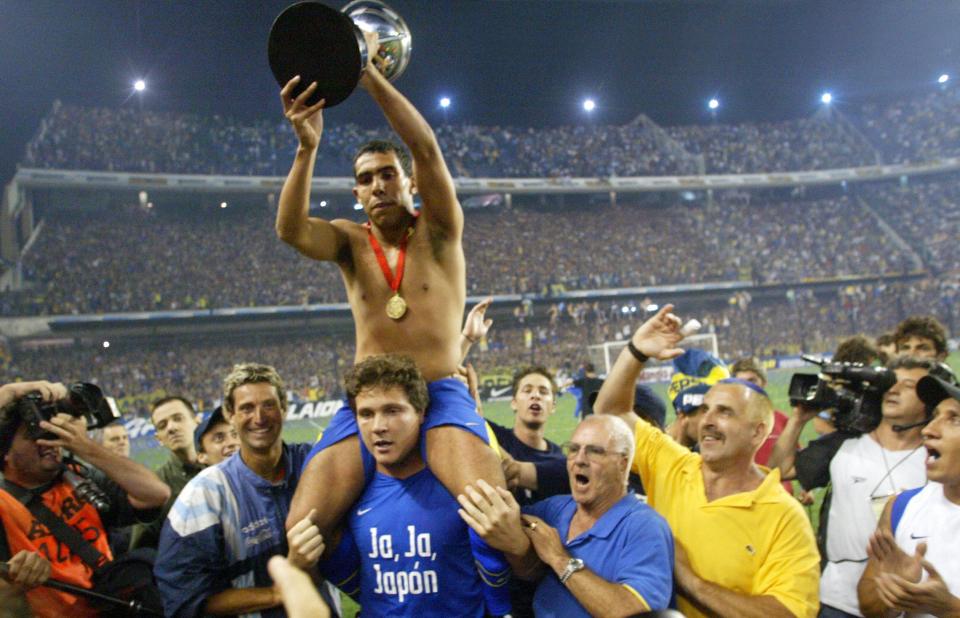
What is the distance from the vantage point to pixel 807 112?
53.8 metres

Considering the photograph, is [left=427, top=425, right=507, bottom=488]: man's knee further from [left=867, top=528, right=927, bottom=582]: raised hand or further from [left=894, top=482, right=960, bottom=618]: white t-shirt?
[left=894, top=482, right=960, bottom=618]: white t-shirt

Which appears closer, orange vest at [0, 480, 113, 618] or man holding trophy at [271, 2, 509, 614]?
man holding trophy at [271, 2, 509, 614]

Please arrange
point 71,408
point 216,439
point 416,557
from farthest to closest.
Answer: point 216,439, point 71,408, point 416,557

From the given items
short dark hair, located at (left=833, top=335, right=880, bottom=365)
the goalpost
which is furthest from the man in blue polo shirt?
the goalpost

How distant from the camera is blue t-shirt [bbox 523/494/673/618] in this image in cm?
294

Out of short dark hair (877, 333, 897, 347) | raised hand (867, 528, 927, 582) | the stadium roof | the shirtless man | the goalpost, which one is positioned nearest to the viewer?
raised hand (867, 528, 927, 582)

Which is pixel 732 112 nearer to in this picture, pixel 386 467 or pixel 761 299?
pixel 761 299

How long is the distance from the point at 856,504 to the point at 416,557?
2625 millimetres

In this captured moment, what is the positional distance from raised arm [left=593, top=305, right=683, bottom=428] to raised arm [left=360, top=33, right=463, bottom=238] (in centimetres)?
120

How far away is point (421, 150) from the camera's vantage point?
11.5 feet

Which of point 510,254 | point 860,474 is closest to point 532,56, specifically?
point 510,254

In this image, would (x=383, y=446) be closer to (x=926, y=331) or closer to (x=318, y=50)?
(x=318, y=50)

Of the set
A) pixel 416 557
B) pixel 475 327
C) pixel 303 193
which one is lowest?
pixel 416 557

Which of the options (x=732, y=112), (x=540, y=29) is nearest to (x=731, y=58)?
(x=732, y=112)
